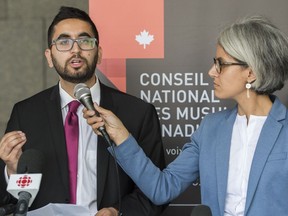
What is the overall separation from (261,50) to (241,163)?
0.42m

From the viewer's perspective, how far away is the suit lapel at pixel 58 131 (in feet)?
8.16

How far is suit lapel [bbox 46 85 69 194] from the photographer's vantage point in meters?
2.49

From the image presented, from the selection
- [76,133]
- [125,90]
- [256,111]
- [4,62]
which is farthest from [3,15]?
[256,111]

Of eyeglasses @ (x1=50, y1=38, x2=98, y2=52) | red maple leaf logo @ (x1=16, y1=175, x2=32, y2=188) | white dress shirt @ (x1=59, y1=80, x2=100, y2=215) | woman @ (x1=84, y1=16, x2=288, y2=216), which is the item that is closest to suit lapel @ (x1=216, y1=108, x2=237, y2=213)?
woman @ (x1=84, y1=16, x2=288, y2=216)

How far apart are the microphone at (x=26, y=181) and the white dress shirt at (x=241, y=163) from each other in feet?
2.40

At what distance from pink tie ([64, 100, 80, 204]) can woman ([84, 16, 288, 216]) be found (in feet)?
1.08

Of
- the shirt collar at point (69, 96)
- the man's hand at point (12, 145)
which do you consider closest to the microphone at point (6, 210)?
the man's hand at point (12, 145)

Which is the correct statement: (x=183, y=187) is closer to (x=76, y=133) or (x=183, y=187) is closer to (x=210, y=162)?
(x=210, y=162)

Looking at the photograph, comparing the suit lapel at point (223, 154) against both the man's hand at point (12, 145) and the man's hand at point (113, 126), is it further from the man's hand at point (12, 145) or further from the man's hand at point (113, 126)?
the man's hand at point (12, 145)

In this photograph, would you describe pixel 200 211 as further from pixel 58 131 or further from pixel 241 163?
pixel 58 131

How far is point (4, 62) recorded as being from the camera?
3312mm

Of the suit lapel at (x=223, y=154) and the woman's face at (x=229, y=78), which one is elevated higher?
the woman's face at (x=229, y=78)

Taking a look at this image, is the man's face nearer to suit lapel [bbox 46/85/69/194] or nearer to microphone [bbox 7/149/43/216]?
suit lapel [bbox 46/85/69/194]

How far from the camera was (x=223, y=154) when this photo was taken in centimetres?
227
